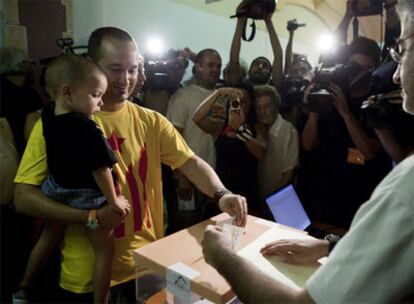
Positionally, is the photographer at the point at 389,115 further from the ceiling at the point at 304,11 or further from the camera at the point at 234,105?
the ceiling at the point at 304,11

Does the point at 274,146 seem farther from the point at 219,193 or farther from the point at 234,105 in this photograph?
the point at 219,193

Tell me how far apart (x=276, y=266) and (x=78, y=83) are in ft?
2.76

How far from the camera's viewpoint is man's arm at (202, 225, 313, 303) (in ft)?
1.92

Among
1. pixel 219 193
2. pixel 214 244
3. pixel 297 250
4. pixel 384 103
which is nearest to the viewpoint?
pixel 214 244

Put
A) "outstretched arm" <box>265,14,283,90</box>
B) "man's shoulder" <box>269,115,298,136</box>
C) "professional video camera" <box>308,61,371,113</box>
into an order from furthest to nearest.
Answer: "outstretched arm" <box>265,14,283,90</box>
"man's shoulder" <box>269,115,298,136</box>
"professional video camera" <box>308,61,371,113</box>

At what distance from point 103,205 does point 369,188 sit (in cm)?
145

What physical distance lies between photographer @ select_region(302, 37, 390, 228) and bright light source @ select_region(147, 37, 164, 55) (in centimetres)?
124

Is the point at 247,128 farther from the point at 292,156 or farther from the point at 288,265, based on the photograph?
the point at 288,265

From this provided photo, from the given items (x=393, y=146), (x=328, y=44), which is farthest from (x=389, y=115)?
(x=328, y=44)

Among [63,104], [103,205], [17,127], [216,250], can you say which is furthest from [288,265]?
[17,127]

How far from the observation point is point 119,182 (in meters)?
1.19

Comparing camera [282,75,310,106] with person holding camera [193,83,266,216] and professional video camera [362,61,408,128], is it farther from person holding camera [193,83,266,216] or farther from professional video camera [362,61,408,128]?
professional video camera [362,61,408,128]

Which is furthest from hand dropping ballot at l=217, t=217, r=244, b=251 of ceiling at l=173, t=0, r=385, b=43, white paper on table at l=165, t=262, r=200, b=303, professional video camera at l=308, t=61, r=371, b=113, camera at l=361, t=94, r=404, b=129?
ceiling at l=173, t=0, r=385, b=43

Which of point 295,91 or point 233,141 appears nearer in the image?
point 233,141
